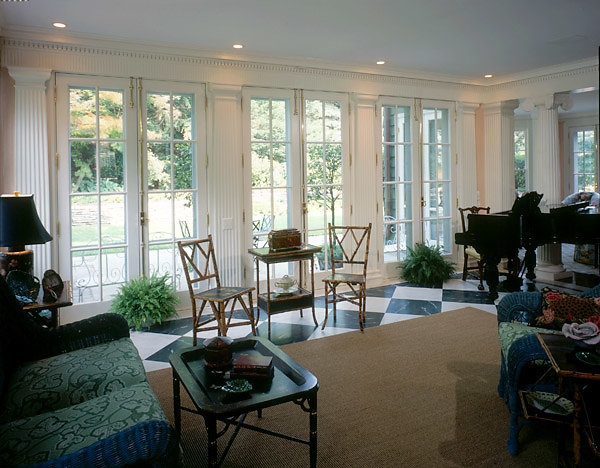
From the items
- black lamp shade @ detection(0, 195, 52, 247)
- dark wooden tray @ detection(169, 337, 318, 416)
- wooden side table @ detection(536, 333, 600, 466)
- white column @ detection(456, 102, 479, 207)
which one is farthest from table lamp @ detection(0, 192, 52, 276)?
white column @ detection(456, 102, 479, 207)

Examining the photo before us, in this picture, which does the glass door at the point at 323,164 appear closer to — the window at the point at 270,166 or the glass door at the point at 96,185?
the window at the point at 270,166

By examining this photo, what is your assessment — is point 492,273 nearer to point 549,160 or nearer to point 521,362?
point 549,160

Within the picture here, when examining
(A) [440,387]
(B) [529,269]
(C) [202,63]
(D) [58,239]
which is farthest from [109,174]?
(B) [529,269]

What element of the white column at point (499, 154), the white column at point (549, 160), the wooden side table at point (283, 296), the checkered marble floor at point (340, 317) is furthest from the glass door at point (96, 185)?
the white column at point (549, 160)

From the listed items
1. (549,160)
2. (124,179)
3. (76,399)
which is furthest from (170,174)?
(549,160)

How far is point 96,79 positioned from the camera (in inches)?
183

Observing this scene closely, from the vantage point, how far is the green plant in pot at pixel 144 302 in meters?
4.54

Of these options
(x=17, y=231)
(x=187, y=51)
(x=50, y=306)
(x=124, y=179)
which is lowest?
(x=50, y=306)

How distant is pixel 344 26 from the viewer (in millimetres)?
4426

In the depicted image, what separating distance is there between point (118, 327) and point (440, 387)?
7.08 ft

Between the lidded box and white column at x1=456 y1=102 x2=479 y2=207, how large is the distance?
3466 millimetres

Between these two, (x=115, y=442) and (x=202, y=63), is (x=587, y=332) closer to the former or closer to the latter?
(x=115, y=442)

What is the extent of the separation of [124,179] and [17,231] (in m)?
1.74

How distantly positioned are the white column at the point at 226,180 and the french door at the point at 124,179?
133 millimetres
